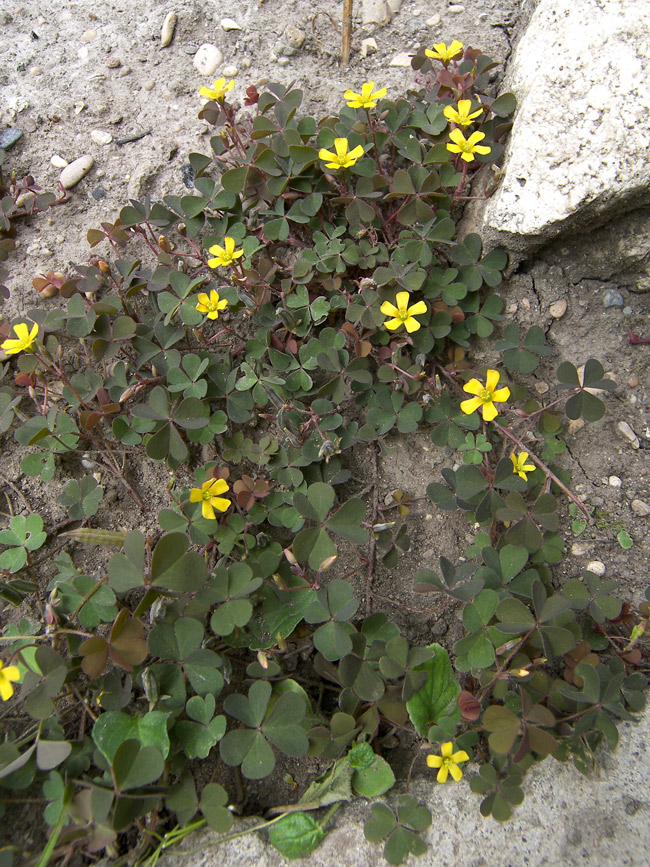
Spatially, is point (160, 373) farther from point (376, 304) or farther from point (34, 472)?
point (376, 304)

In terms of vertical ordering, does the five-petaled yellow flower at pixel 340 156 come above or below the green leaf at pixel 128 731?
above

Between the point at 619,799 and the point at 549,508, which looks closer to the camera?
the point at 619,799

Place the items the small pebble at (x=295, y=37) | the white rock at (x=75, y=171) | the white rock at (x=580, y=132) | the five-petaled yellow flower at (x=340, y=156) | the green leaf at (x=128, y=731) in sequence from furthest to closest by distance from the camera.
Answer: the small pebble at (x=295, y=37), the white rock at (x=75, y=171), the five-petaled yellow flower at (x=340, y=156), the white rock at (x=580, y=132), the green leaf at (x=128, y=731)

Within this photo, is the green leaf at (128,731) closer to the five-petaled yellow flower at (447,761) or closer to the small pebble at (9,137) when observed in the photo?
the five-petaled yellow flower at (447,761)

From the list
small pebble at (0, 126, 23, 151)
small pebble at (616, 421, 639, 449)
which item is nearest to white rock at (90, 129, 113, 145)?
small pebble at (0, 126, 23, 151)

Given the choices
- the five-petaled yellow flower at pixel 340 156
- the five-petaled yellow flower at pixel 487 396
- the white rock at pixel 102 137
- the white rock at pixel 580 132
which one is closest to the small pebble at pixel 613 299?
the white rock at pixel 580 132

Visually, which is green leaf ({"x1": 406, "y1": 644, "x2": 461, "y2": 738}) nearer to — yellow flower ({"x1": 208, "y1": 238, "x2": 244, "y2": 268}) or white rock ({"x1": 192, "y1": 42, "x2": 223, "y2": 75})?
yellow flower ({"x1": 208, "y1": 238, "x2": 244, "y2": 268})

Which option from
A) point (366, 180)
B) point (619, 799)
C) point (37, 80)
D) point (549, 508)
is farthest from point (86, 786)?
point (37, 80)
